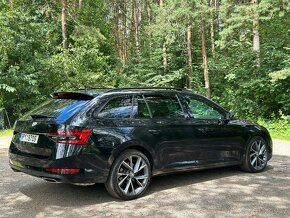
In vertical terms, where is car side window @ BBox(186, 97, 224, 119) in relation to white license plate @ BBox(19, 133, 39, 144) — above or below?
above

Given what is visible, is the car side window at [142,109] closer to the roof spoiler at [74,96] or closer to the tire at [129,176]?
the tire at [129,176]

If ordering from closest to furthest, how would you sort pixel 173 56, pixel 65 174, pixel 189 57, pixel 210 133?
pixel 65 174 → pixel 210 133 → pixel 189 57 → pixel 173 56

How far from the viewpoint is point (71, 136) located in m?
5.18

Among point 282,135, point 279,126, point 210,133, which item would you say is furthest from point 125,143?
point 279,126

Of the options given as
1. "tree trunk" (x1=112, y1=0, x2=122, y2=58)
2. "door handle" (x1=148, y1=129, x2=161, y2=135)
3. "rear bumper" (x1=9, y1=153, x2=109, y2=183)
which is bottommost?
"rear bumper" (x1=9, y1=153, x2=109, y2=183)

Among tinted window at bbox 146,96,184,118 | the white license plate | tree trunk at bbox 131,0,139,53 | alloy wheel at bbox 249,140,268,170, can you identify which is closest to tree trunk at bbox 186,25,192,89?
tree trunk at bbox 131,0,139,53

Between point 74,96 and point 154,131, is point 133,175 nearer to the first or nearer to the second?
point 154,131

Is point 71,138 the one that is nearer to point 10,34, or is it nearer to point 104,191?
point 104,191

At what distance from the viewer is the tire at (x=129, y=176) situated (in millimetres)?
5492

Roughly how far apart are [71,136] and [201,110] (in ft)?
8.57

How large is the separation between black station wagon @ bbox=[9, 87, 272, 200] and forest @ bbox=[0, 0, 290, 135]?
8.73m

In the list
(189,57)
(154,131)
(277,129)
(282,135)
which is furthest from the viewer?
(189,57)

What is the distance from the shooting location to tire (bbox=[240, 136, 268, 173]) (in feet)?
24.2

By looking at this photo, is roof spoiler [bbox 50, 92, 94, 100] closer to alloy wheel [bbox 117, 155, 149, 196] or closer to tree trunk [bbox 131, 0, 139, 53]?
alloy wheel [bbox 117, 155, 149, 196]
